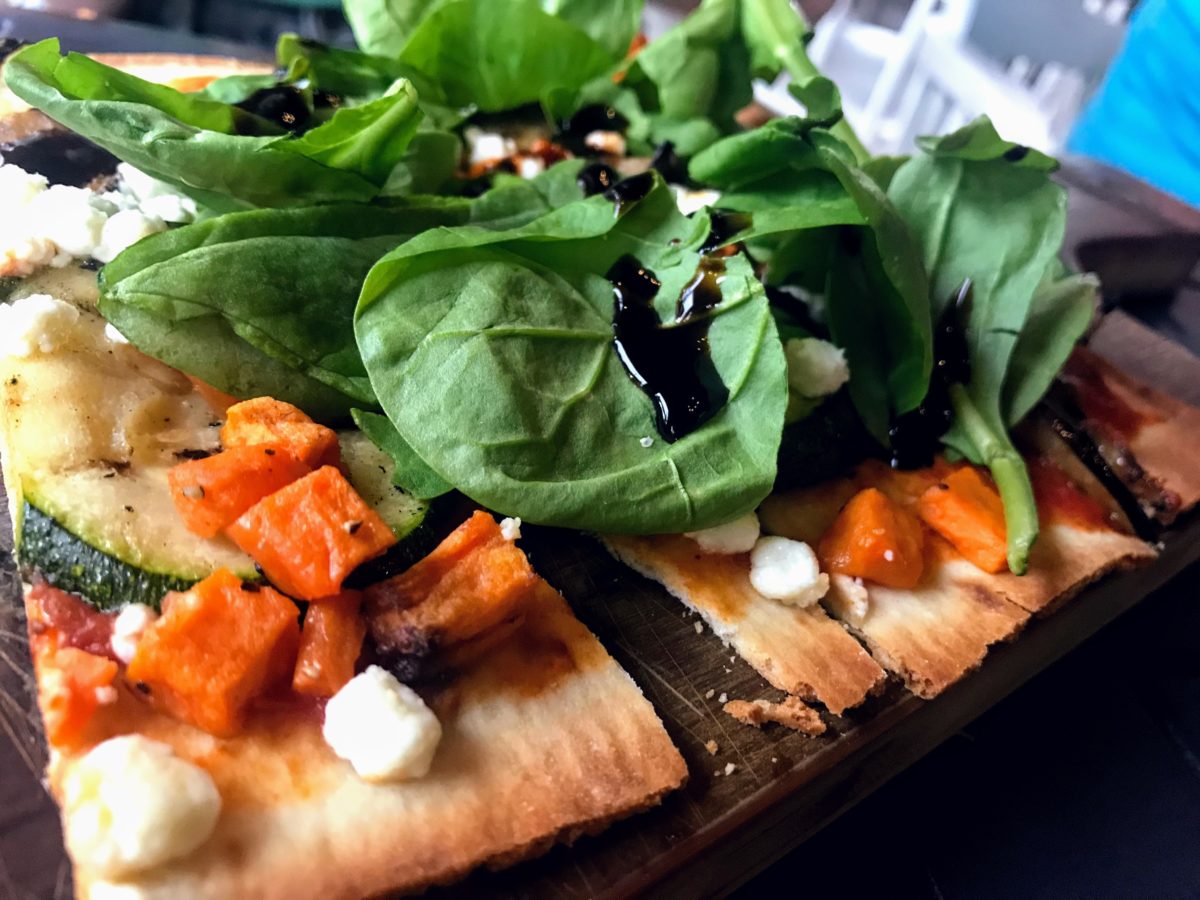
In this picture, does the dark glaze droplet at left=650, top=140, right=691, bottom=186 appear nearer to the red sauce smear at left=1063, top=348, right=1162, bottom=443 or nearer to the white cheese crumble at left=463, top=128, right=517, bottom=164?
the white cheese crumble at left=463, top=128, right=517, bottom=164

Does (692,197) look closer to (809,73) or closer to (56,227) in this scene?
(809,73)

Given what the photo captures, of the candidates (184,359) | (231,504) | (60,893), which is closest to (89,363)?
(184,359)

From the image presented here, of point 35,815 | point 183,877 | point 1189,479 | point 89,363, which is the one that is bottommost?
point 35,815

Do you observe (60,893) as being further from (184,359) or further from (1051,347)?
(1051,347)

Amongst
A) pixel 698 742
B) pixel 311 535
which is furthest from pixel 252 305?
pixel 698 742

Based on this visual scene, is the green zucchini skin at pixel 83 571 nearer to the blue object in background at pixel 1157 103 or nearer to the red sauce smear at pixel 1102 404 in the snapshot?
the red sauce smear at pixel 1102 404

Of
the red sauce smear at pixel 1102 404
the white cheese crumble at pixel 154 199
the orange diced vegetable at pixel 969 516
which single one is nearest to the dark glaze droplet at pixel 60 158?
the white cheese crumble at pixel 154 199
